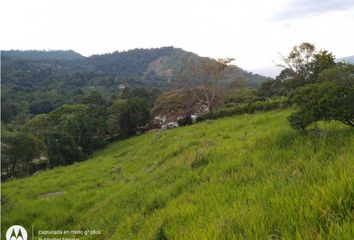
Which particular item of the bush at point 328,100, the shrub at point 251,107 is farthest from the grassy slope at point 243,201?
the shrub at point 251,107

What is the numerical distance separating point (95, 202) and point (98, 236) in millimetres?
5612

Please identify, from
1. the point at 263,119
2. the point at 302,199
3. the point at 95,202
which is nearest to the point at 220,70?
the point at 263,119

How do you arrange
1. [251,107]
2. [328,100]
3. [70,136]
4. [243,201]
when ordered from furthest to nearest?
[70,136] → [251,107] → [328,100] → [243,201]

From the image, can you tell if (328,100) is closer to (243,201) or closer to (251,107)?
(243,201)

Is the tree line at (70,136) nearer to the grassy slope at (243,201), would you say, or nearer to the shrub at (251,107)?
the shrub at (251,107)

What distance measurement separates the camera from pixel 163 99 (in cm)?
4528

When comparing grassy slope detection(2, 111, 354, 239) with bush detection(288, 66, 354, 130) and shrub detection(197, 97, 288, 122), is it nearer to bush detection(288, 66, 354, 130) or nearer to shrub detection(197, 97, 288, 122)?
bush detection(288, 66, 354, 130)

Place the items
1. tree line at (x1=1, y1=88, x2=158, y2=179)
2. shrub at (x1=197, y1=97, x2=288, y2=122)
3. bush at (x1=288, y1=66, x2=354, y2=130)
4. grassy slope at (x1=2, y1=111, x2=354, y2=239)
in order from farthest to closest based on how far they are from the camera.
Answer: tree line at (x1=1, y1=88, x2=158, y2=179) < shrub at (x1=197, y1=97, x2=288, y2=122) < bush at (x1=288, y1=66, x2=354, y2=130) < grassy slope at (x1=2, y1=111, x2=354, y2=239)

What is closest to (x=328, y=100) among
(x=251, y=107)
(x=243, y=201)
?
(x=243, y=201)

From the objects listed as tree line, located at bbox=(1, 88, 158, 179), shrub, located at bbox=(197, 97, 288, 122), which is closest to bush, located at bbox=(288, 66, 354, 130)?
shrub, located at bbox=(197, 97, 288, 122)

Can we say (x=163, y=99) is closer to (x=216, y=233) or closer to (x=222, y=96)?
(x=222, y=96)

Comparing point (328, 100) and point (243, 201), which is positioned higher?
point (328, 100)

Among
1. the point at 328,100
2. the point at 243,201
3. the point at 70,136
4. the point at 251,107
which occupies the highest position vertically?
the point at 328,100

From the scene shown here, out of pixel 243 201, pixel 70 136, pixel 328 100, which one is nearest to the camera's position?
pixel 243 201
